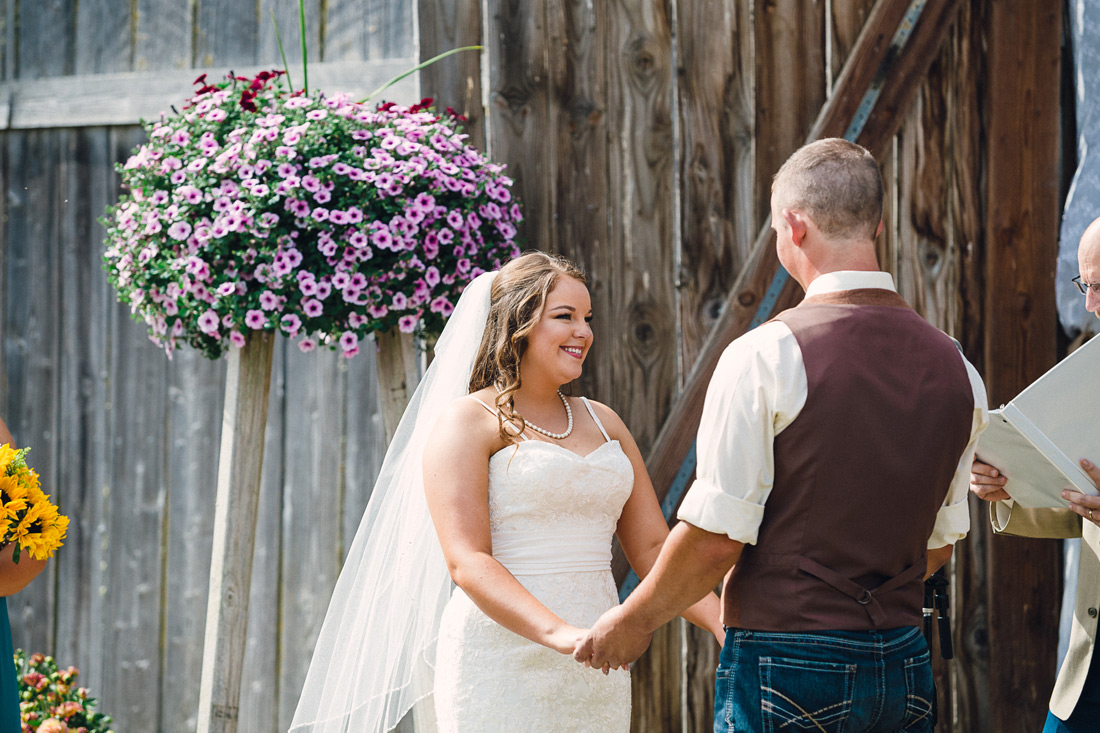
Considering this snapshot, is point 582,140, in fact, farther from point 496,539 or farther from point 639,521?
point 496,539

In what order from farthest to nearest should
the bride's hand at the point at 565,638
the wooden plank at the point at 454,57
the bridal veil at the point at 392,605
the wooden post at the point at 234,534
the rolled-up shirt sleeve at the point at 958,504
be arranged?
1. the wooden plank at the point at 454,57
2. the wooden post at the point at 234,534
3. the bridal veil at the point at 392,605
4. the bride's hand at the point at 565,638
5. the rolled-up shirt sleeve at the point at 958,504

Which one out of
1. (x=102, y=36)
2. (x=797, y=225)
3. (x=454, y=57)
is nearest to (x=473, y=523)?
(x=797, y=225)

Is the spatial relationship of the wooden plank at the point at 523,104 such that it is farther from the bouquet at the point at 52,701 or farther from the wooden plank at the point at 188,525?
the bouquet at the point at 52,701

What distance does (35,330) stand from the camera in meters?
3.79

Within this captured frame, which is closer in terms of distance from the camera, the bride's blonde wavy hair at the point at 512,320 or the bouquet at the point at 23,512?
the bouquet at the point at 23,512

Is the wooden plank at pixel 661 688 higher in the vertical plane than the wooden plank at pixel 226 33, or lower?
lower

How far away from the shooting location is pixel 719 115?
3303 mm

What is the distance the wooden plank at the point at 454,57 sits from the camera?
134 inches

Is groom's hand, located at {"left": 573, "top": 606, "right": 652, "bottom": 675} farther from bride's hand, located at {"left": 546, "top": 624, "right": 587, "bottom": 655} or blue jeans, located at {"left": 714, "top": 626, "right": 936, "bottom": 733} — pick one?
blue jeans, located at {"left": 714, "top": 626, "right": 936, "bottom": 733}

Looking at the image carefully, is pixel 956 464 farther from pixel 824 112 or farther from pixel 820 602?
pixel 824 112

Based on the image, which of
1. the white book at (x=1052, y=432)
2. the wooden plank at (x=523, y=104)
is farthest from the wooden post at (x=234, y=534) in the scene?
the white book at (x=1052, y=432)

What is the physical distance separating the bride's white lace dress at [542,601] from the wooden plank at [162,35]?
2329 millimetres

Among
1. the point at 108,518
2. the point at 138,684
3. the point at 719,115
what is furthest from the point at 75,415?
the point at 719,115

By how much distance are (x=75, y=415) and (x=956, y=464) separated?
125 inches
